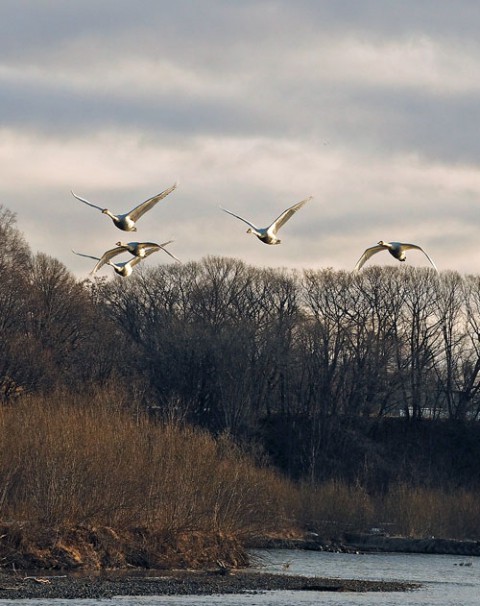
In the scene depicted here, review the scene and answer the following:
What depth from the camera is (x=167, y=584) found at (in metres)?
48.2

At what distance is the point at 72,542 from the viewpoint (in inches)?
1978

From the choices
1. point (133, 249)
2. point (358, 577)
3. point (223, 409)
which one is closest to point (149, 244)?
point (133, 249)

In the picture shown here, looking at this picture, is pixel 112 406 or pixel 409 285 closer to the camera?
pixel 112 406

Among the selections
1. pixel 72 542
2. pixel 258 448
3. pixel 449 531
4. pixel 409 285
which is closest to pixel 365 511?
pixel 449 531

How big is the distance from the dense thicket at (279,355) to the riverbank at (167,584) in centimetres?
3183

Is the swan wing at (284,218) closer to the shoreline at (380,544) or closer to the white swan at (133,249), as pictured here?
the white swan at (133,249)

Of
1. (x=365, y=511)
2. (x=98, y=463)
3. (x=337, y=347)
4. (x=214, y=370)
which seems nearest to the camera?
(x=98, y=463)

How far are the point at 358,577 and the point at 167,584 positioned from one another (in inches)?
408

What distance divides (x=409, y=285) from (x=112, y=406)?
145 feet

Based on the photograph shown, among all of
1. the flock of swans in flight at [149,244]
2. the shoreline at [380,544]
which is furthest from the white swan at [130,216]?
the shoreline at [380,544]

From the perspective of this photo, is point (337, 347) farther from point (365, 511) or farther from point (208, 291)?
point (365, 511)

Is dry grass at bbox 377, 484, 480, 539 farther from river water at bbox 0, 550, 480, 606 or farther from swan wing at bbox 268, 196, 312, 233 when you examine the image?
swan wing at bbox 268, 196, 312, 233

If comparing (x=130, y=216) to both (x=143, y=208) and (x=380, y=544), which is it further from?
(x=380, y=544)

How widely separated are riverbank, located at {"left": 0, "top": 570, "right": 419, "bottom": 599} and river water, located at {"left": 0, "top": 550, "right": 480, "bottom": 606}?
2.79ft
